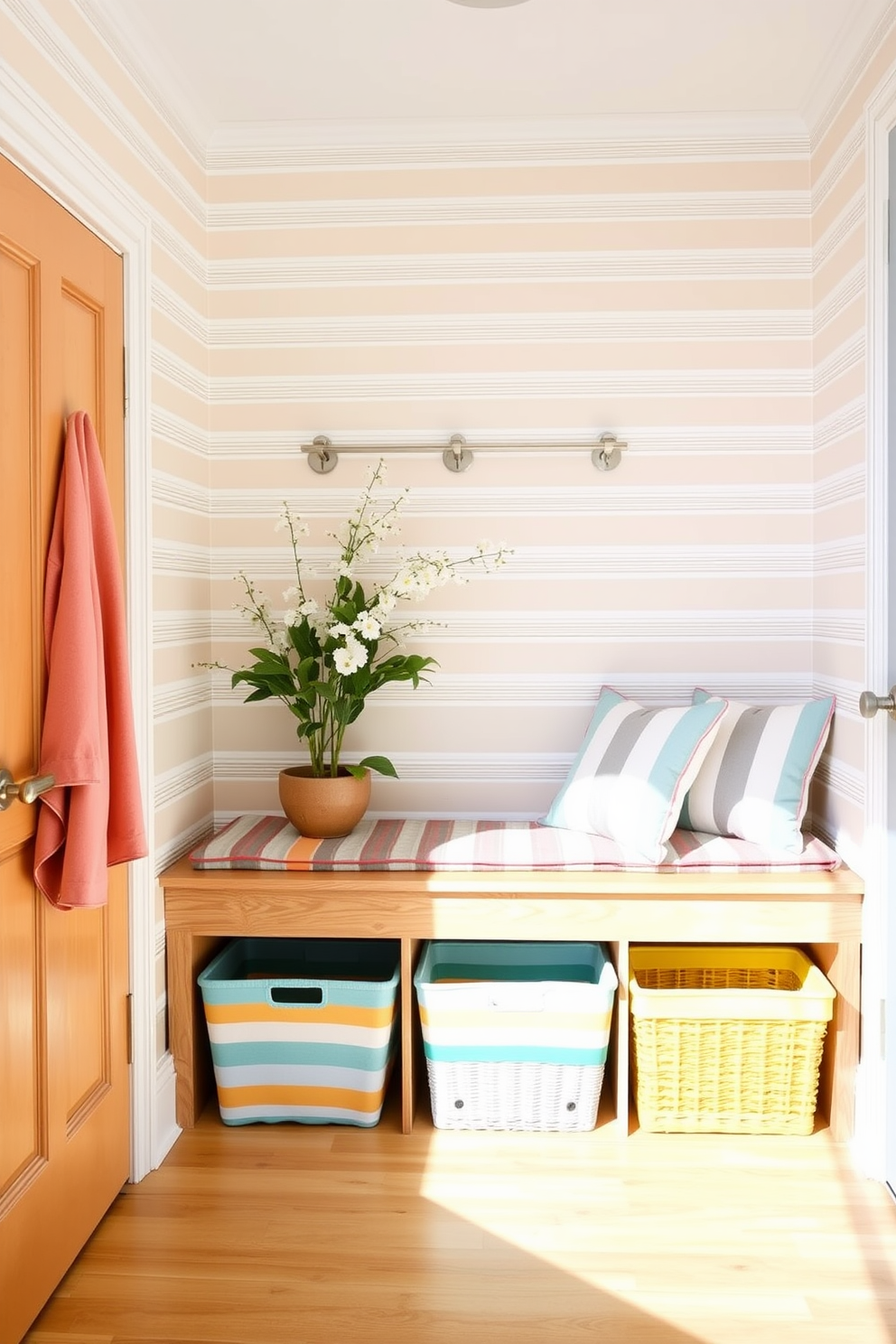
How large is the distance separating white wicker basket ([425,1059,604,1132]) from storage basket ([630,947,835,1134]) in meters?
0.14

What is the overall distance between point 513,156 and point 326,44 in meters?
0.61

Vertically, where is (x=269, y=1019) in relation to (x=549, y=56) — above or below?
below

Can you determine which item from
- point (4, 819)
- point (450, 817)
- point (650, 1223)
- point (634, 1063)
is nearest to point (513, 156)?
point (450, 817)

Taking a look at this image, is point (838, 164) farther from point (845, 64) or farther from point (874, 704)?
point (874, 704)

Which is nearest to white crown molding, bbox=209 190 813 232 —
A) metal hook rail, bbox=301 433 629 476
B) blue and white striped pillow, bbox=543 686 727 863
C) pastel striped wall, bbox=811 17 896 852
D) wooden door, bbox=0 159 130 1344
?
pastel striped wall, bbox=811 17 896 852

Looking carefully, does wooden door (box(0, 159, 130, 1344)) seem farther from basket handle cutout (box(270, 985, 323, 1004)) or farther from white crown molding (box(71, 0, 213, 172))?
basket handle cutout (box(270, 985, 323, 1004))

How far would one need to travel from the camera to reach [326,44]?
2383 mm

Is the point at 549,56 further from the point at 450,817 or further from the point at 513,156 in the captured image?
the point at 450,817

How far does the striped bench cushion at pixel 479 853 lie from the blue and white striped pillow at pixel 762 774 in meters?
0.05

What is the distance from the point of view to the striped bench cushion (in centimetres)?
243

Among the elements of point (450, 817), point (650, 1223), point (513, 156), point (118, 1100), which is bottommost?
point (650, 1223)

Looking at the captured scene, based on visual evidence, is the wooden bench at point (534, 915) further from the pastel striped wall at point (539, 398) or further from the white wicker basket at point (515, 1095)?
the pastel striped wall at point (539, 398)

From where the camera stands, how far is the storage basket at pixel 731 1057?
2346 millimetres

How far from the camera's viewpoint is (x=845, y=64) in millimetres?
2391
